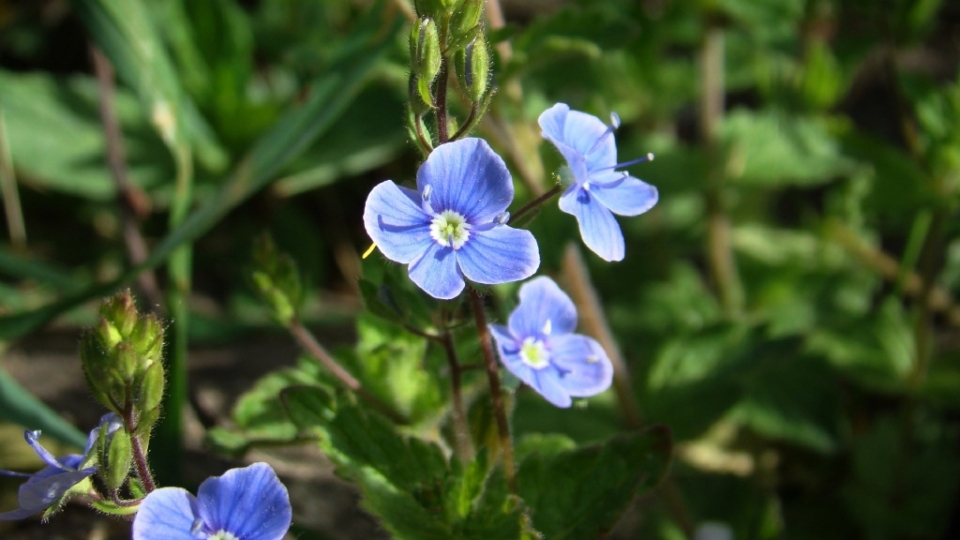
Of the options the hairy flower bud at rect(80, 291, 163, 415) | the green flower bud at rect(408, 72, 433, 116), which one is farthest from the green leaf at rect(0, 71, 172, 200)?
the green flower bud at rect(408, 72, 433, 116)

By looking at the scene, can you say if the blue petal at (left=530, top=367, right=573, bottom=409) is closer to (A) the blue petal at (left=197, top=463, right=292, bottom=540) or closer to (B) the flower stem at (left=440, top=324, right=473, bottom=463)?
(B) the flower stem at (left=440, top=324, right=473, bottom=463)

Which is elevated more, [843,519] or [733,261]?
[733,261]

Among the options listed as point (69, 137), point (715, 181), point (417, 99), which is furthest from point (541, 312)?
point (69, 137)

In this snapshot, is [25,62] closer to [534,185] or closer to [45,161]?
[45,161]

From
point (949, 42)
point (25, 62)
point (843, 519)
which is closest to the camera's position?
point (843, 519)

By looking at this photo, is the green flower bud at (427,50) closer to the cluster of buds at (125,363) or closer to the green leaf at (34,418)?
the cluster of buds at (125,363)

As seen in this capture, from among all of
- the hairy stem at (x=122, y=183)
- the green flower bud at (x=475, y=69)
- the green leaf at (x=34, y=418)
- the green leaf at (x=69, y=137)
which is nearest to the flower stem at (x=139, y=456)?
the green leaf at (x=34, y=418)

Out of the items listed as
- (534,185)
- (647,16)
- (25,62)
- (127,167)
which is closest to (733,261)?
(647,16)
